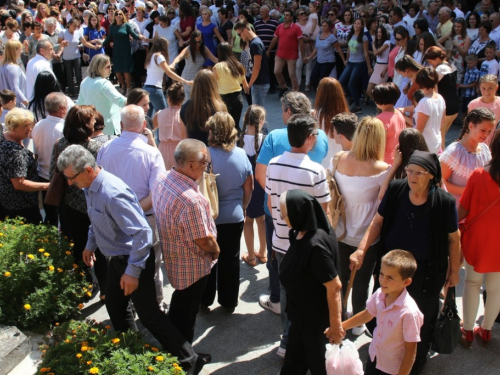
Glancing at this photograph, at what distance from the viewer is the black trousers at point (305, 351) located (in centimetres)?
348

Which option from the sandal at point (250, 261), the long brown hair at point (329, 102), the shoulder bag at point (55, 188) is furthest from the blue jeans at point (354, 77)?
the shoulder bag at point (55, 188)

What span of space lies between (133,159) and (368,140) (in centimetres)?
178

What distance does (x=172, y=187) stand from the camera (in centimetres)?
387

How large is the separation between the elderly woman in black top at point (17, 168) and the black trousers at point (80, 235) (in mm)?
397

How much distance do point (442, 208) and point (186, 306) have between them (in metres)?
1.87

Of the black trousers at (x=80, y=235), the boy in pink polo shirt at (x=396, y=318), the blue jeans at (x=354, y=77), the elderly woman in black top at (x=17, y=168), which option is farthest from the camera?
the blue jeans at (x=354, y=77)

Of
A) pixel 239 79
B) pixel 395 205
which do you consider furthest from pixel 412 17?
pixel 395 205

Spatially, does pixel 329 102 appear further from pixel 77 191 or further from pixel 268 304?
pixel 77 191

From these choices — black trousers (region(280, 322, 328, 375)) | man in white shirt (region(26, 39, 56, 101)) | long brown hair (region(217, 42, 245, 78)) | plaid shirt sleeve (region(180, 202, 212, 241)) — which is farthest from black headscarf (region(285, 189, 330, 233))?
man in white shirt (region(26, 39, 56, 101))

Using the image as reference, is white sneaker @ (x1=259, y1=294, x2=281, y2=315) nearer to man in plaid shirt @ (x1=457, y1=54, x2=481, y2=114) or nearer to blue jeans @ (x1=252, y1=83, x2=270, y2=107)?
blue jeans @ (x1=252, y1=83, x2=270, y2=107)

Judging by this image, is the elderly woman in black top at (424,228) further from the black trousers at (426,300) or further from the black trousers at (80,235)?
the black trousers at (80,235)

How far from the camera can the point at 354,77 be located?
11461 mm

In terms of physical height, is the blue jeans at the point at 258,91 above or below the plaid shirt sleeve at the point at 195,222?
below

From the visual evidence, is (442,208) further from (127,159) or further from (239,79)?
(239,79)
